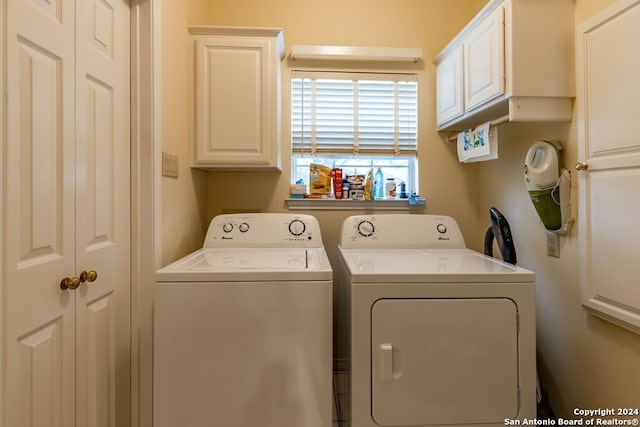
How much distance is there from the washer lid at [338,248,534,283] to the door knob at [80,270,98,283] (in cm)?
92

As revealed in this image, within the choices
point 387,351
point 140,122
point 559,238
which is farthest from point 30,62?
point 559,238

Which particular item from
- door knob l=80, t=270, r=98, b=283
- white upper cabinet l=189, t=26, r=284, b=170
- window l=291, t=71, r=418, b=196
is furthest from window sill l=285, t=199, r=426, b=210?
door knob l=80, t=270, r=98, b=283

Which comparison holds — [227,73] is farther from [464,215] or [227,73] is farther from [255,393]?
[464,215]

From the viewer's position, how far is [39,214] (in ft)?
Answer: 3.09

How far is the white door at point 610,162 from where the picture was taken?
1.23m

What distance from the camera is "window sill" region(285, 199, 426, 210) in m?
2.33

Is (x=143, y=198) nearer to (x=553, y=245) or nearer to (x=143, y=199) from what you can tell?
(x=143, y=199)

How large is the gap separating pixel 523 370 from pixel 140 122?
6.06 feet

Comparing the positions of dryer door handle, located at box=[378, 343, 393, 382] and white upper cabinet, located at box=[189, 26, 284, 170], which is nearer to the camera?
dryer door handle, located at box=[378, 343, 393, 382]

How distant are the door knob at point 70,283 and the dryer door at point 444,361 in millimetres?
1016

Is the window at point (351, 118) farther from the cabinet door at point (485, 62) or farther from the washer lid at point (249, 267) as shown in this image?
the washer lid at point (249, 267)

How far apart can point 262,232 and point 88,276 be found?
934 millimetres

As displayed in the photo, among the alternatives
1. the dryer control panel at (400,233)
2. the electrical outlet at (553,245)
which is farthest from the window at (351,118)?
the electrical outlet at (553,245)

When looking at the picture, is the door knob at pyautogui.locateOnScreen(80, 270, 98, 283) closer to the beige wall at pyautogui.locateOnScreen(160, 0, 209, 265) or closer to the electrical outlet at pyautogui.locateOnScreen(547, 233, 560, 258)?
the beige wall at pyautogui.locateOnScreen(160, 0, 209, 265)
